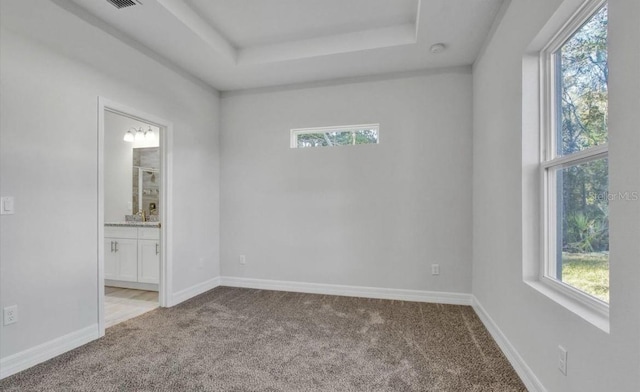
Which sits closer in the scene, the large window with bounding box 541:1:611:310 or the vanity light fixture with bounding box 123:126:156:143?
the large window with bounding box 541:1:611:310

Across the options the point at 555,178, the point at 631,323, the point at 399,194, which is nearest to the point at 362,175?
the point at 399,194

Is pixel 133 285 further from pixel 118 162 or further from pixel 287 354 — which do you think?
pixel 287 354

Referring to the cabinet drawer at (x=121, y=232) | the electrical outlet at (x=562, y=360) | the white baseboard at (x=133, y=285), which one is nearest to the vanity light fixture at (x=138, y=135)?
the cabinet drawer at (x=121, y=232)

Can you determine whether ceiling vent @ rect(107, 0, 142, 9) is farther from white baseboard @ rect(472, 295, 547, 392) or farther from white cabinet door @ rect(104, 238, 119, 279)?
white baseboard @ rect(472, 295, 547, 392)

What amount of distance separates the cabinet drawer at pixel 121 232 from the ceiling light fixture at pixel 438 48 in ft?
Answer: 13.2

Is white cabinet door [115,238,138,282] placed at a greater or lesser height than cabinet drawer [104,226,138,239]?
lesser

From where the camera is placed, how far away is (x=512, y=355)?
2178 millimetres

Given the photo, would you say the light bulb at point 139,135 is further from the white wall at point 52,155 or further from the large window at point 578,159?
the large window at point 578,159

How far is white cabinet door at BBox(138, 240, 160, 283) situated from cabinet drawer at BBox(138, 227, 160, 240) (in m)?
0.05

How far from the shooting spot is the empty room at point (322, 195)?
62.9 inches

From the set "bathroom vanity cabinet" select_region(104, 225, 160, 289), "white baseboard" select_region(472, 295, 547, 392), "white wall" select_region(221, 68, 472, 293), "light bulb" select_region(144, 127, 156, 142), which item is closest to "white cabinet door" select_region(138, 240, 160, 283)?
"bathroom vanity cabinet" select_region(104, 225, 160, 289)

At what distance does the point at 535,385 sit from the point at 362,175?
2461mm

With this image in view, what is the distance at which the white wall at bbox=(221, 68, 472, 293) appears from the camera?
3.50 meters

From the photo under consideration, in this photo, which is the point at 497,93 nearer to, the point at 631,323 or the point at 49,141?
the point at 631,323
